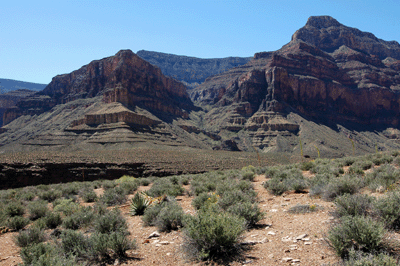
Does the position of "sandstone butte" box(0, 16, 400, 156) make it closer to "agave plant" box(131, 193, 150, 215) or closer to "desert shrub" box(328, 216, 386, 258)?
"agave plant" box(131, 193, 150, 215)

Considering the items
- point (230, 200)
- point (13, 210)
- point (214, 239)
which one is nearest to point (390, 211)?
point (214, 239)

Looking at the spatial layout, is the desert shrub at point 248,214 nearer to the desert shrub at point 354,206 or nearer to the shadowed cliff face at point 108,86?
the desert shrub at point 354,206

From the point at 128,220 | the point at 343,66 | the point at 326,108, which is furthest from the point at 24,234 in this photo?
the point at 343,66

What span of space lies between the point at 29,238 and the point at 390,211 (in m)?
8.70

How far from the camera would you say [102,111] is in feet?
300

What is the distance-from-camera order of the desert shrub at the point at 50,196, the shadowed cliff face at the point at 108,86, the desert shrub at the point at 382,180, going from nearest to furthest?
1. the desert shrub at the point at 382,180
2. the desert shrub at the point at 50,196
3. the shadowed cliff face at the point at 108,86

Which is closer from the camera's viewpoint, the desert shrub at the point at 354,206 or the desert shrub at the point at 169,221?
the desert shrub at the point at 354,206

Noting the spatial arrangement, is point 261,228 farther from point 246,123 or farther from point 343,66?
→ point 343,66

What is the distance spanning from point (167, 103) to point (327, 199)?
12700 centimetres

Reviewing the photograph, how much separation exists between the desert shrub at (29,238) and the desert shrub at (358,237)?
7207mm

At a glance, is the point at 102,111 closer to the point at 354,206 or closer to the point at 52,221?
the point at 52,221

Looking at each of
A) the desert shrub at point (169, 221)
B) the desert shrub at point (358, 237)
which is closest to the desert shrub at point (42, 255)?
the desert shrub at point (169, 221)

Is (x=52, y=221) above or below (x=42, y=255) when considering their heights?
below

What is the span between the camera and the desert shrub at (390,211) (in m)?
4.96
